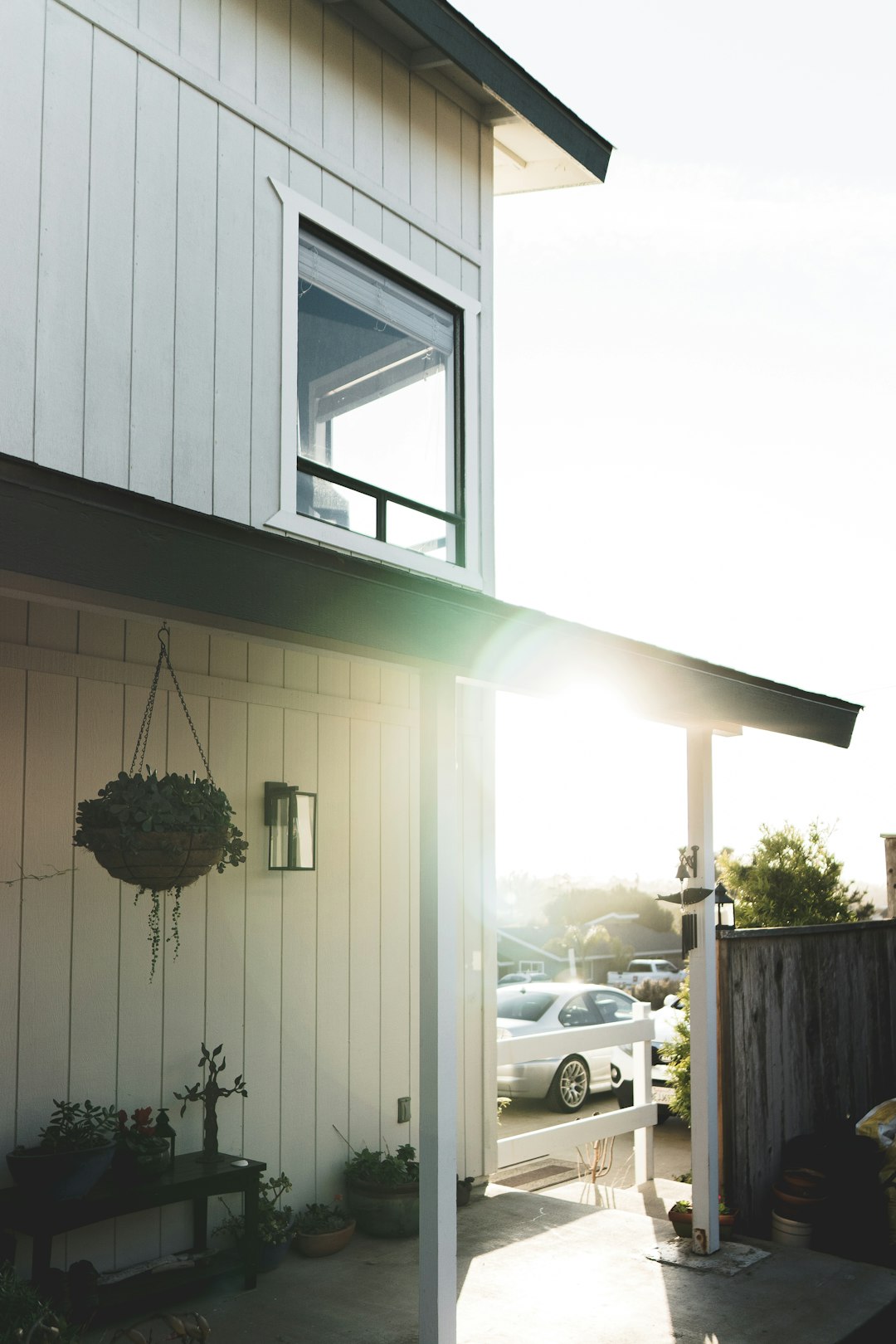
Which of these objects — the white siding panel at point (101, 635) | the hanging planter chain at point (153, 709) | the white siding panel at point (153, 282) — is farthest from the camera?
the white siding panel at point (153, 282)

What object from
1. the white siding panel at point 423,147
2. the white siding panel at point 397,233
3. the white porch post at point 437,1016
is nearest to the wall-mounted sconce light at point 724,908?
the white porch post at point 437,1016

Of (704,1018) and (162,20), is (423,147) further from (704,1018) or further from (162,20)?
(704,1018)

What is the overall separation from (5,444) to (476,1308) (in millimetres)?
4137

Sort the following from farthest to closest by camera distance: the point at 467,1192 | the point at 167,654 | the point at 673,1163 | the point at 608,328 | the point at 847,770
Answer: the point at 847,770, the point at 608,328, the point at 673,1163, the point at 467,1192, the point at 167,654

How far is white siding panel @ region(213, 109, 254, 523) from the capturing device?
5.63 meters

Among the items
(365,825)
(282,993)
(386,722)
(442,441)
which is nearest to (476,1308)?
(282,993)

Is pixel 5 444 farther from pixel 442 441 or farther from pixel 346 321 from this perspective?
pixel 442 441

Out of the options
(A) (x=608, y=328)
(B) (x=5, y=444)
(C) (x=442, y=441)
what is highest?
(A) (x=608, y=328)

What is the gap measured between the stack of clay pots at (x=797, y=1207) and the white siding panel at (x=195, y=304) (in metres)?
4.73

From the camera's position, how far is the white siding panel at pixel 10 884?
452 centimetres

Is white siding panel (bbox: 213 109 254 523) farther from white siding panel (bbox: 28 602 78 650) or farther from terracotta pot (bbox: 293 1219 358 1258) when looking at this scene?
terracotta pot (bbox: 293 1219 358 1258)

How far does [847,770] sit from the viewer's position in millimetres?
26578

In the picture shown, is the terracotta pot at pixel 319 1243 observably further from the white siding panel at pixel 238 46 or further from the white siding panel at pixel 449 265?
the white siding panel at pixel 238 46

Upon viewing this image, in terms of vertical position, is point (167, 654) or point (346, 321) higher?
point (346, 321)
